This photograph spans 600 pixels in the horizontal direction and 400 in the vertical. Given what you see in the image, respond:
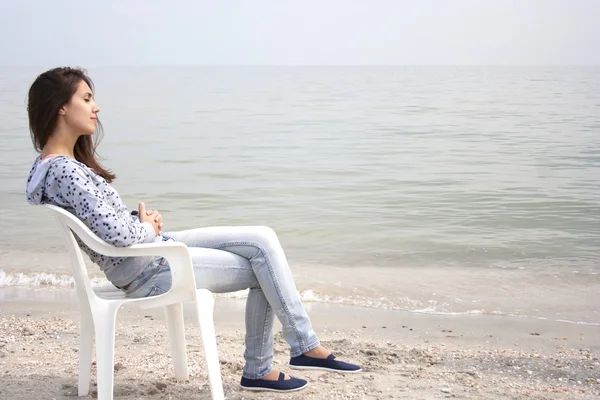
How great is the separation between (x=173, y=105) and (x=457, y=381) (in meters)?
26.3

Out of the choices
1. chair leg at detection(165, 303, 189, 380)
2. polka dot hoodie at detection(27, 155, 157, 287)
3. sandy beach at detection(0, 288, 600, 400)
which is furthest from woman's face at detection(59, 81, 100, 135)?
sandy beach at detection(0, 288, 600, 400)

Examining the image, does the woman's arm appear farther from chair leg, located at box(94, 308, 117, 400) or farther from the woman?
chair leg, located at box(94, 308, 117, 400)

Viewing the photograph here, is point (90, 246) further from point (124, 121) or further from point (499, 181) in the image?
point (124, 121)

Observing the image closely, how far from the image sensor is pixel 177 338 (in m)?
3.24

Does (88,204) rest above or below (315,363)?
above

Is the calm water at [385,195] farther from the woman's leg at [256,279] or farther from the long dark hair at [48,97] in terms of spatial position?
the long dark hair at [48,97]

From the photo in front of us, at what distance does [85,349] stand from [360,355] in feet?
4.66

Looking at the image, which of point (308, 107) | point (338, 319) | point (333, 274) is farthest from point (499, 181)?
point (308, 107)

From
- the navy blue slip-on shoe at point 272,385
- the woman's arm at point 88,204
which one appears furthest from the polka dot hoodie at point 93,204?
the navy blue slip-on shoe at point 272,385

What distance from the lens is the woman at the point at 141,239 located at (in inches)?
104

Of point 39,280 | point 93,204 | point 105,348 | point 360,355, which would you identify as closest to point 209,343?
point 105,348

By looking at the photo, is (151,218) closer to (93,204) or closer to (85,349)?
(93,204)

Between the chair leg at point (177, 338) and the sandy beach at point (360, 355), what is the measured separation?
6cm

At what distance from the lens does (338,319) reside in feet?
16.5
